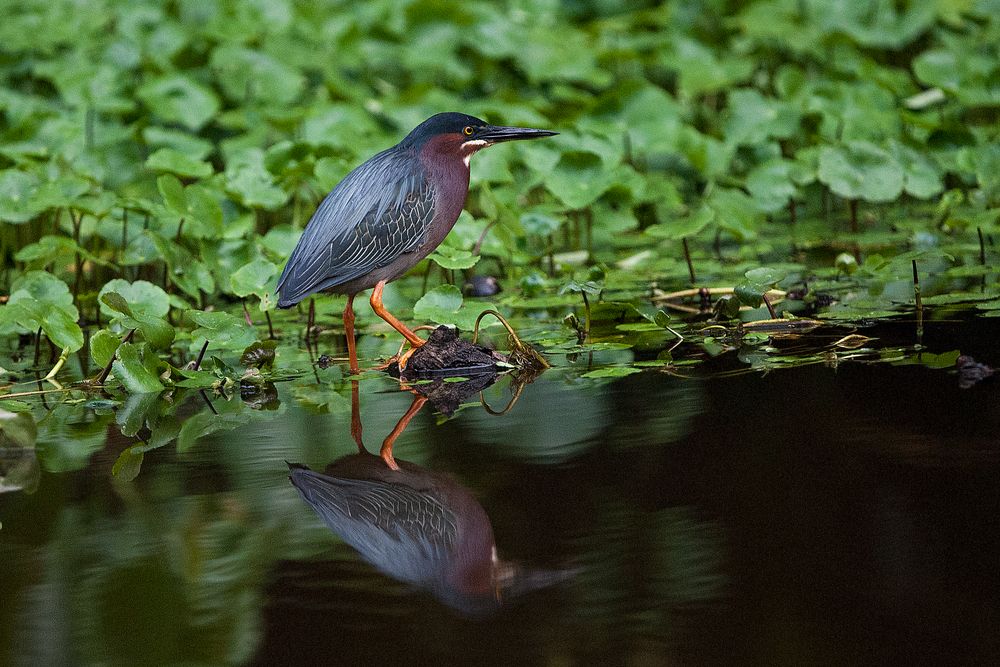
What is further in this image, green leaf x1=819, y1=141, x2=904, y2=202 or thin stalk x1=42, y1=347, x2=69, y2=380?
green leaf x1=819, y1=141, x2=904, y2=202

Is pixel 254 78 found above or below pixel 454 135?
above

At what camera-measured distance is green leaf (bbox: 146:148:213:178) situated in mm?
5363

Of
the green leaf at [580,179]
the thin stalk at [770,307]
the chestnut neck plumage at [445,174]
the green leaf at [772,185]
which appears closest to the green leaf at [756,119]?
the green leaf at [772,185]

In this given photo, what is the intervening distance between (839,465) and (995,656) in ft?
2.95

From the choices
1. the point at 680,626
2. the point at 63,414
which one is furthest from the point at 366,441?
the point at 680,626

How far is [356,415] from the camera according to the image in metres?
3.61

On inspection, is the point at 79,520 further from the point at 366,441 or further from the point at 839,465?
the point at 839,465

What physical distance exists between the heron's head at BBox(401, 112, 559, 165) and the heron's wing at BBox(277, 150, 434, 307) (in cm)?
10

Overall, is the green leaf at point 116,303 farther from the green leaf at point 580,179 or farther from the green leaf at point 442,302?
the green leaf at point 580,179

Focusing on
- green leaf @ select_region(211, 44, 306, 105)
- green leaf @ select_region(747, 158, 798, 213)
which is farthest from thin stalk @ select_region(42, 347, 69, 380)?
green leaf @ select_region(211, 44, 306, 105)

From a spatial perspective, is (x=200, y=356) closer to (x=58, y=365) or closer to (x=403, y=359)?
(x=58, y=365)

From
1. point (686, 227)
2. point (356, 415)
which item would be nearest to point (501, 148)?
point (686, 227)

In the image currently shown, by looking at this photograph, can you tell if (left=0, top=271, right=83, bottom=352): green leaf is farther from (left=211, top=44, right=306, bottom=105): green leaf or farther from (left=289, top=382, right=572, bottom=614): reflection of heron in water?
(left=211, top=44, right=306, bottom=105): green leaf

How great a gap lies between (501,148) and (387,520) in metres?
3.70
